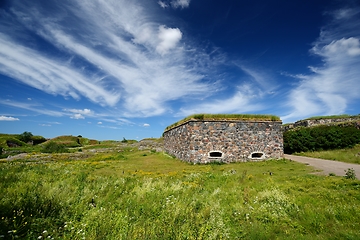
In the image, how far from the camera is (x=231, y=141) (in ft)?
59.4

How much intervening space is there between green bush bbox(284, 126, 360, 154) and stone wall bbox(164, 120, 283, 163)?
519cm

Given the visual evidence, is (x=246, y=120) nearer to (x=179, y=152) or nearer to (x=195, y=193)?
(x=179, y=152)

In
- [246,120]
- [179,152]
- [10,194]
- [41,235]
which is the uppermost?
[246,120]

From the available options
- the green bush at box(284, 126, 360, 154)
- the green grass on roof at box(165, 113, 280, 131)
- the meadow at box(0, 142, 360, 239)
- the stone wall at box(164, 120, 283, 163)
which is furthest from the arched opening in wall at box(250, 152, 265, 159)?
the meadow at box(0, 142, 360, 239)

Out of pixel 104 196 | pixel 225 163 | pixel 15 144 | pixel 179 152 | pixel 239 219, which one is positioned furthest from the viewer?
pixel 15 144

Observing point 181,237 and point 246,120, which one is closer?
point 181,237

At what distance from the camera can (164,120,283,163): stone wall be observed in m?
17.8

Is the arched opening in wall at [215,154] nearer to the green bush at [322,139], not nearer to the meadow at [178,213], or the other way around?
the meadow at [178,213]

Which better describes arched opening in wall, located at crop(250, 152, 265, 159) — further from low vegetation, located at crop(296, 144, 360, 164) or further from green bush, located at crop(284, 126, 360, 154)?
green bush, located at crop(284, 126, 360, 154)

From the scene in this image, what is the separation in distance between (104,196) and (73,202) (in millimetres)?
1158

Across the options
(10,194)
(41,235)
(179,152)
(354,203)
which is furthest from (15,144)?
(354,203)

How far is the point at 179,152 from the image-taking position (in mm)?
21297

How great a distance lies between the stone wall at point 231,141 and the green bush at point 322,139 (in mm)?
5193

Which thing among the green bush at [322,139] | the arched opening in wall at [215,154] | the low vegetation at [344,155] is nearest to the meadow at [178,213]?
the arched opening in wall at [215,154]
